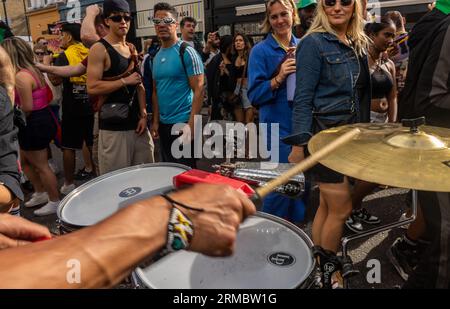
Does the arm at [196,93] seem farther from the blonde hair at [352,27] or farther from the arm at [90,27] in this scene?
the arm at [90,27]

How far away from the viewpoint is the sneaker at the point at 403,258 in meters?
2.40

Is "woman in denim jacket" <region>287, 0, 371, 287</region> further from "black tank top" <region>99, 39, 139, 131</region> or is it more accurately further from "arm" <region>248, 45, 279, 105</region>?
"black tank top" <region>99, 39, 139, 131</region>

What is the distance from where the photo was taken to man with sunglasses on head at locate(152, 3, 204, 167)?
310cm

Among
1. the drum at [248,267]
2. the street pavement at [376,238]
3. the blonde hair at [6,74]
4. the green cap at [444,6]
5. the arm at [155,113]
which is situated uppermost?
the green cap at [444,6]

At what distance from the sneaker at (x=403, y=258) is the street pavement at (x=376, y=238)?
0.16 feet

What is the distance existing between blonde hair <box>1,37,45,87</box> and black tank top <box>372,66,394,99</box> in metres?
3.21

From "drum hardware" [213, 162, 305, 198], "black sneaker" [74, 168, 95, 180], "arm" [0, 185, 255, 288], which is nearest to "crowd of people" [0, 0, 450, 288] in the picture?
"arm" [0, 185, 255, 288]

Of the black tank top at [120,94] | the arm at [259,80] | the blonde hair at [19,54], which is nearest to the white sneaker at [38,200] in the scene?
the blonde hair at [19,54]

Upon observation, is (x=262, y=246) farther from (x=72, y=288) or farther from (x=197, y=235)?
(x=72, y=288)

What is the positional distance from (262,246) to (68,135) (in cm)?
337

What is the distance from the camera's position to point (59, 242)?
2.30 feet

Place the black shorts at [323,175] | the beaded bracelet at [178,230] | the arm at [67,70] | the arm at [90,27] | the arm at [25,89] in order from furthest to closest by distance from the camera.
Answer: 1. the arm at [90,27]
2. the arm at [67,70]
3. the arm at [25,89]
4. the black shorts at [323,175]
5. the beaded bracelet at [178,230]
